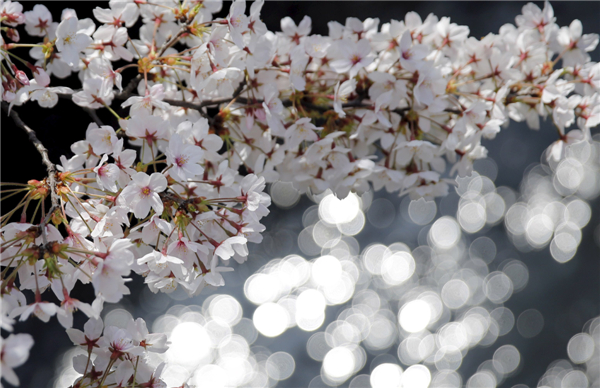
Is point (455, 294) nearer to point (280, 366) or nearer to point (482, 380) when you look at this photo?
point (482, 380)

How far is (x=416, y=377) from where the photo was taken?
6.19 feet

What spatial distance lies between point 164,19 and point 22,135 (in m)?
0.30

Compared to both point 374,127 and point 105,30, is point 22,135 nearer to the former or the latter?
point 105,30

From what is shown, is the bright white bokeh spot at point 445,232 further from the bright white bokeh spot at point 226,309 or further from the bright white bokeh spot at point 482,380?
the bright white bokeh spot at point 226,309

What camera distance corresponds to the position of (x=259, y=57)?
60 cm

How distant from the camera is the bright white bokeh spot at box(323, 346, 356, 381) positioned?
1.86 meters

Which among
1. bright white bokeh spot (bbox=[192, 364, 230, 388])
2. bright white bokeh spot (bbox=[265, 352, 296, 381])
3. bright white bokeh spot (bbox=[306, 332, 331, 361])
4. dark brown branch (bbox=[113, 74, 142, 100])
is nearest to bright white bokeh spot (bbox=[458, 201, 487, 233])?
bright white bokeh spot (bbox=[306, 332, 331, 361])

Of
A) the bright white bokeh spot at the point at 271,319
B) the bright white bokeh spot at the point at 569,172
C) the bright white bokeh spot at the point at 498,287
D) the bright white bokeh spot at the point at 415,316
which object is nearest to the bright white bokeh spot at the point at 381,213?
the bright white bokeh spot at the point at 415,316

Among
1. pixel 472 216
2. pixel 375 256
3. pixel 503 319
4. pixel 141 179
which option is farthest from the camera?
pixel 472 216

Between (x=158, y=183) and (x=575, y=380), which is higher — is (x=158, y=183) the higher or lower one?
the higher one

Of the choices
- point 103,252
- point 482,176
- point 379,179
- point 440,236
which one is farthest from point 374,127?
point 482,176

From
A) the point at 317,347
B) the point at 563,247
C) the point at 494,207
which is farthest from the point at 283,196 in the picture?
the point at 563,247

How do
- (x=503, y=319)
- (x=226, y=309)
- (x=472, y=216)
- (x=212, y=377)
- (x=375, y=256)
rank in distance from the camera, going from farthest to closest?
1. (x=472, y=216)
2. (x=375, y=256)
3. (x=503, y=319)
4. (x=226, y=309)
5. (x=212, y=377)

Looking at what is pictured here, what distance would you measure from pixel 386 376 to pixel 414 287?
0.45 meters
